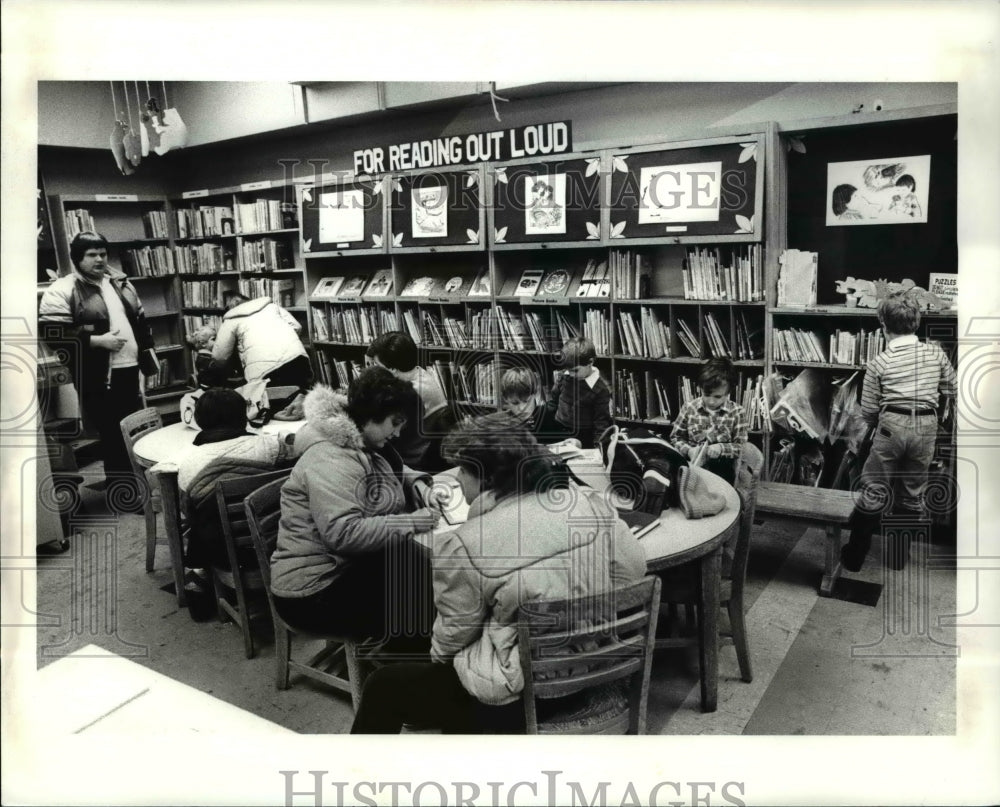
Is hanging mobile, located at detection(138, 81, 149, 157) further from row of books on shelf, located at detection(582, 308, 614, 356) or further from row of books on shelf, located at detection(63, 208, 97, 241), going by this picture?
row of books on shelf, located at detection(582, 308, 614, 356)

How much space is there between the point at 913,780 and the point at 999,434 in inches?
34.5

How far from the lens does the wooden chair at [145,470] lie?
9.93 ft

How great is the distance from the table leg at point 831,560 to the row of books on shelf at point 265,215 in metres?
3.60

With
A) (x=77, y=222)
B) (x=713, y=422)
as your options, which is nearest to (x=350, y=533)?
(x=713, y=422)

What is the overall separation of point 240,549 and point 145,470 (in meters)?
0.90

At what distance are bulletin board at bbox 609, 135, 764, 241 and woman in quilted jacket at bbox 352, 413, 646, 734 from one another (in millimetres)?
2100

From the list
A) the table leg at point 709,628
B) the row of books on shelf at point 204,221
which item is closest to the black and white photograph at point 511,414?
the table leg at point 709,628

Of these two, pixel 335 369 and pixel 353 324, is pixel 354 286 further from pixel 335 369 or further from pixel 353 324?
pixel 335 369

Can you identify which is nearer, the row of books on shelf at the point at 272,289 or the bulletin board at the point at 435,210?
the bulletin board at the point at 435,210

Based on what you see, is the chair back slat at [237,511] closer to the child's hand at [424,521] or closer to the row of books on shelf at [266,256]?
the child's hand at [424,521]

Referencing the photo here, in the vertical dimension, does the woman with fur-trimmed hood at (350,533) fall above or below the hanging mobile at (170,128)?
below

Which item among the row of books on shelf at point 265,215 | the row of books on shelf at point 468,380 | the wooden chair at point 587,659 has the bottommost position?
the wooden chair at point 587,659

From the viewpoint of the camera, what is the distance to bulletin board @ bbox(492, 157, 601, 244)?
12.2 feet

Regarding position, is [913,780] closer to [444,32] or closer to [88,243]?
[444,32]
